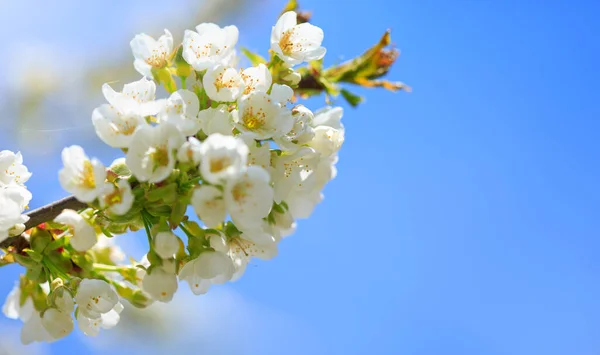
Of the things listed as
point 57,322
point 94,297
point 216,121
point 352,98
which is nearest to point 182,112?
point 216,121

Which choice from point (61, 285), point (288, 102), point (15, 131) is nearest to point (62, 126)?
point (15, 131)

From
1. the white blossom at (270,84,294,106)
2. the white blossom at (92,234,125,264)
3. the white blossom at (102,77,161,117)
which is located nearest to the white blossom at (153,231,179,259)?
the white blossom at (102,77,161,117)

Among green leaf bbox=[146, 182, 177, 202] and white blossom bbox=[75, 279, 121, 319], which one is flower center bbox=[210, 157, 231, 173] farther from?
white blossom bbox=[75, 279, 121, 319]

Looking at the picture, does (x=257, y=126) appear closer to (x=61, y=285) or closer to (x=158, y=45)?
(x=158, y=45)

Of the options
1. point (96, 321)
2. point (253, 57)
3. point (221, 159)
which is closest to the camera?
point (221, 159)

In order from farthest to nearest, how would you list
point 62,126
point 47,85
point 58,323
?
point 47,85 < point 62,126 < point 58,323

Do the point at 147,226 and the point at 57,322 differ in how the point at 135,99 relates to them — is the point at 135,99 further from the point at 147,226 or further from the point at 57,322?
the point at 57,322

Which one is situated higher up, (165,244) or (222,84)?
(222,84)

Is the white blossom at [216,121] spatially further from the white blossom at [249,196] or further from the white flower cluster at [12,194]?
the white flower cluster at [12,194]
